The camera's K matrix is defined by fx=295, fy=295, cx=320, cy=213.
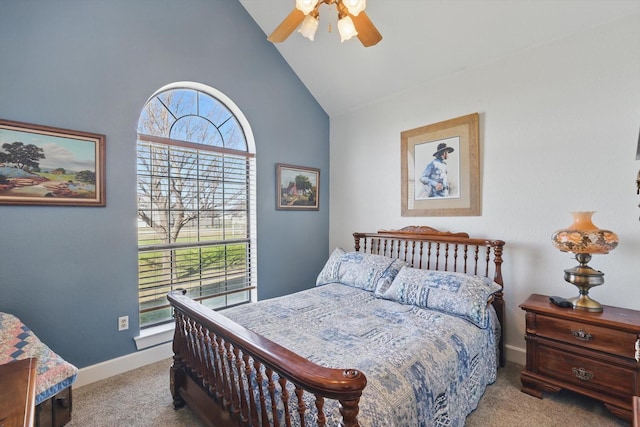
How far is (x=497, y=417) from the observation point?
75.4 inches

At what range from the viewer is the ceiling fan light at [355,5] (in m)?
1.76

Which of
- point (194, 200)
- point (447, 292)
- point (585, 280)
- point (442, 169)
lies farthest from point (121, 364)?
point (585, 280)

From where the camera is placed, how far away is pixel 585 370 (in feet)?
6.36

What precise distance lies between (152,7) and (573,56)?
356 centimetres

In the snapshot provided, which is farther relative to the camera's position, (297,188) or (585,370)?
(297,188)

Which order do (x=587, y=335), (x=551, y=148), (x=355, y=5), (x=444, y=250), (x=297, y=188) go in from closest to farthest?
(x=355, y=5)
(x=587, y=335)
(x=551, y=148)
(x=444, y=250)
(x=297, y=188)

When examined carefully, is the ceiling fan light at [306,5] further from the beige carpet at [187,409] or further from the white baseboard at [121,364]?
the white baseboard at [121,364]

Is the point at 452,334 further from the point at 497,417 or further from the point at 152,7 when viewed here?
the point at 152,7

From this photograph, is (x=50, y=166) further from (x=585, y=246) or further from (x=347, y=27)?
(x=585, y=246)

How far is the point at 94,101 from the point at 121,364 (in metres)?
2.17

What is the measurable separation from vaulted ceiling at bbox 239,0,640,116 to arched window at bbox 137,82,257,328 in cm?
110

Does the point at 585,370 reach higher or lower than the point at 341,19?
lower

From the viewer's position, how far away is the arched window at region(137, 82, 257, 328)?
273 cm

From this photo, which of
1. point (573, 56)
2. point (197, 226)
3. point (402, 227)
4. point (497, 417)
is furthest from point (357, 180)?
point (497, 417)
